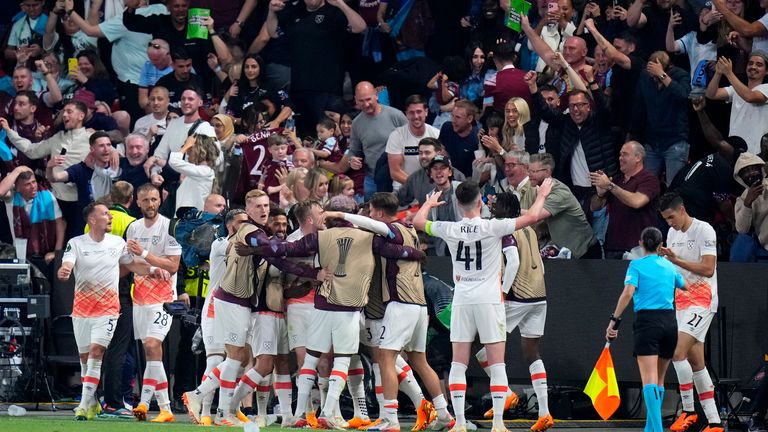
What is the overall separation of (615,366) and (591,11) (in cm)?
504

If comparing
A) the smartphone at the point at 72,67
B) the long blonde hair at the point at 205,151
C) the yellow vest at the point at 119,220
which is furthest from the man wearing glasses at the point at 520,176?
the smartphone at the point at 72,67

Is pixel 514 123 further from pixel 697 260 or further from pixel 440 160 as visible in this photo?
pixel 697 260

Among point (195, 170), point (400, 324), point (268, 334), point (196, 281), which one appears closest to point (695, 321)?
point (400, 324)

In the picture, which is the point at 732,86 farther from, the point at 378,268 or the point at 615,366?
the point at 378,268

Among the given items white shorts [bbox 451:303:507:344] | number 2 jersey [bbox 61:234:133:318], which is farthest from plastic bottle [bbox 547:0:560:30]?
number 2 jersey [bbox 61:234:133:318]

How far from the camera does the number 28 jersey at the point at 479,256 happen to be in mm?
13492

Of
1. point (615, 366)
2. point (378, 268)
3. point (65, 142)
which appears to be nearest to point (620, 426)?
point (615, 366)

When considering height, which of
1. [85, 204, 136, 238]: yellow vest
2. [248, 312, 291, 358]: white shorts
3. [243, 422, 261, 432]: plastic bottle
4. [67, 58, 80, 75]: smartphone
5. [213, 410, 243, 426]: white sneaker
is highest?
[67, 58, 80, 75]: smartphone

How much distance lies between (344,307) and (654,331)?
9.71 feet

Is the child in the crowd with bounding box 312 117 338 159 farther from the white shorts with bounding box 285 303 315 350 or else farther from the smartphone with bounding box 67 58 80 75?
the white shorts with bounding box 285 303 315 350

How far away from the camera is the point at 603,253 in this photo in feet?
54.9

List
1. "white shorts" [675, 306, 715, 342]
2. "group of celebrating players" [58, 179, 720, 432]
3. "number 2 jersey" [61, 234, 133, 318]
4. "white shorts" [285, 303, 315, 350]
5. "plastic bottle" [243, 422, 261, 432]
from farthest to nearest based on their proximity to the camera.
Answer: "number 2 jersey" [61, 234, 133, 318] < "white shorts" [285, 303, 315, 350] < "white shorts" [675, 306, 715, 342] < "group of celebrating players" [58, 179, 720, 432] < "plastic bottle" [243, 422, 261, 432]

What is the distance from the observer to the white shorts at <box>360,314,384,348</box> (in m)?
14.6

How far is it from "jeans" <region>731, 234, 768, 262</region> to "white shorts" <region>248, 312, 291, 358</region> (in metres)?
5.15
